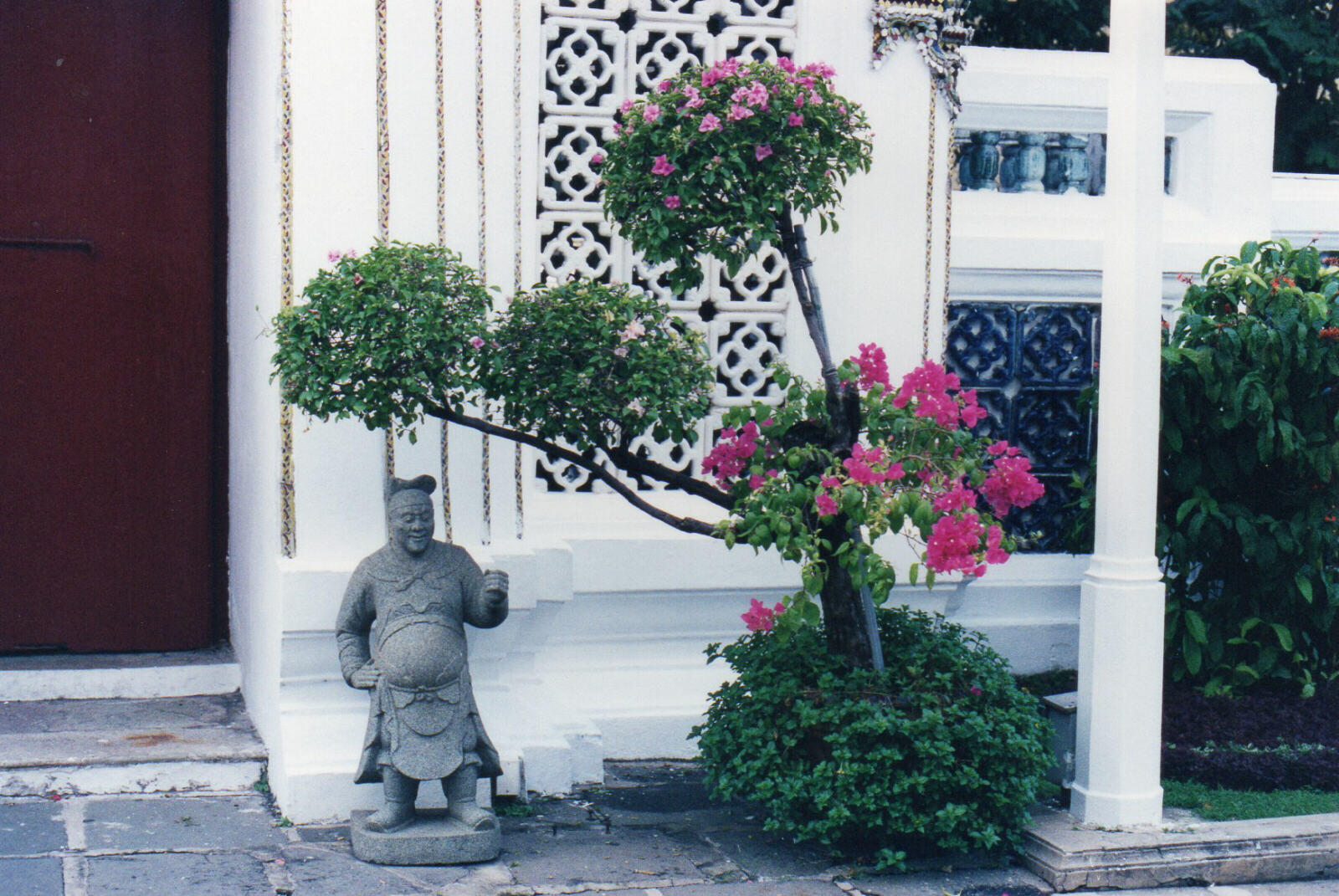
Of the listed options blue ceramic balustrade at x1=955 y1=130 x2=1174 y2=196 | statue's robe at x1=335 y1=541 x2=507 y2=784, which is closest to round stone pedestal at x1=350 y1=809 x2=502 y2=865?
statue's robe at x1=335 y1=541 x2=507 y2=784

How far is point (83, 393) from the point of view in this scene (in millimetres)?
6391

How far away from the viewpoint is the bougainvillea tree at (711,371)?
4.71 meters

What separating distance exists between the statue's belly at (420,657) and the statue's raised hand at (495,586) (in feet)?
0.59

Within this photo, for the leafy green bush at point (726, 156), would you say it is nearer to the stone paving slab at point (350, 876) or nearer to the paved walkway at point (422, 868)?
the paved walkway at point (422, 868)

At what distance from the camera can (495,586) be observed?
16.6 feet

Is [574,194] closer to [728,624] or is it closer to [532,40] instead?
[532,40]

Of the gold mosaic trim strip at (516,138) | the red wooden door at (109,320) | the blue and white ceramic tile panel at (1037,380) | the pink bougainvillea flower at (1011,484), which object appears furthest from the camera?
the blue and white ceramic tile panel at (1037,380)

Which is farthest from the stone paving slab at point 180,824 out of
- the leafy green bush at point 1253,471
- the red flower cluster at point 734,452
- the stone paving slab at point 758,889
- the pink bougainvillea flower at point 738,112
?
the leafy green bush at point 1253,471

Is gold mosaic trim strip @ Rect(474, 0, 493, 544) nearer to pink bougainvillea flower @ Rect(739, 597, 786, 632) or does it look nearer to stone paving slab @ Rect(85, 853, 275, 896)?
pink bougainvillea flower @ Rect(739, 597, 786, 632)

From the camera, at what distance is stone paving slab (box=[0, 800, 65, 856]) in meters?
4.73

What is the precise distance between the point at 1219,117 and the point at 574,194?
9.41 ft

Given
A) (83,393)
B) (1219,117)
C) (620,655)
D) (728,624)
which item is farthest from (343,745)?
(1219,117)

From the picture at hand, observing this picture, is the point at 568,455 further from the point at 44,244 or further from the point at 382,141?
the point at 44,244

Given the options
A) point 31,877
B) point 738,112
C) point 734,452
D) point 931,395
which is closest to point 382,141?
point 738,112
